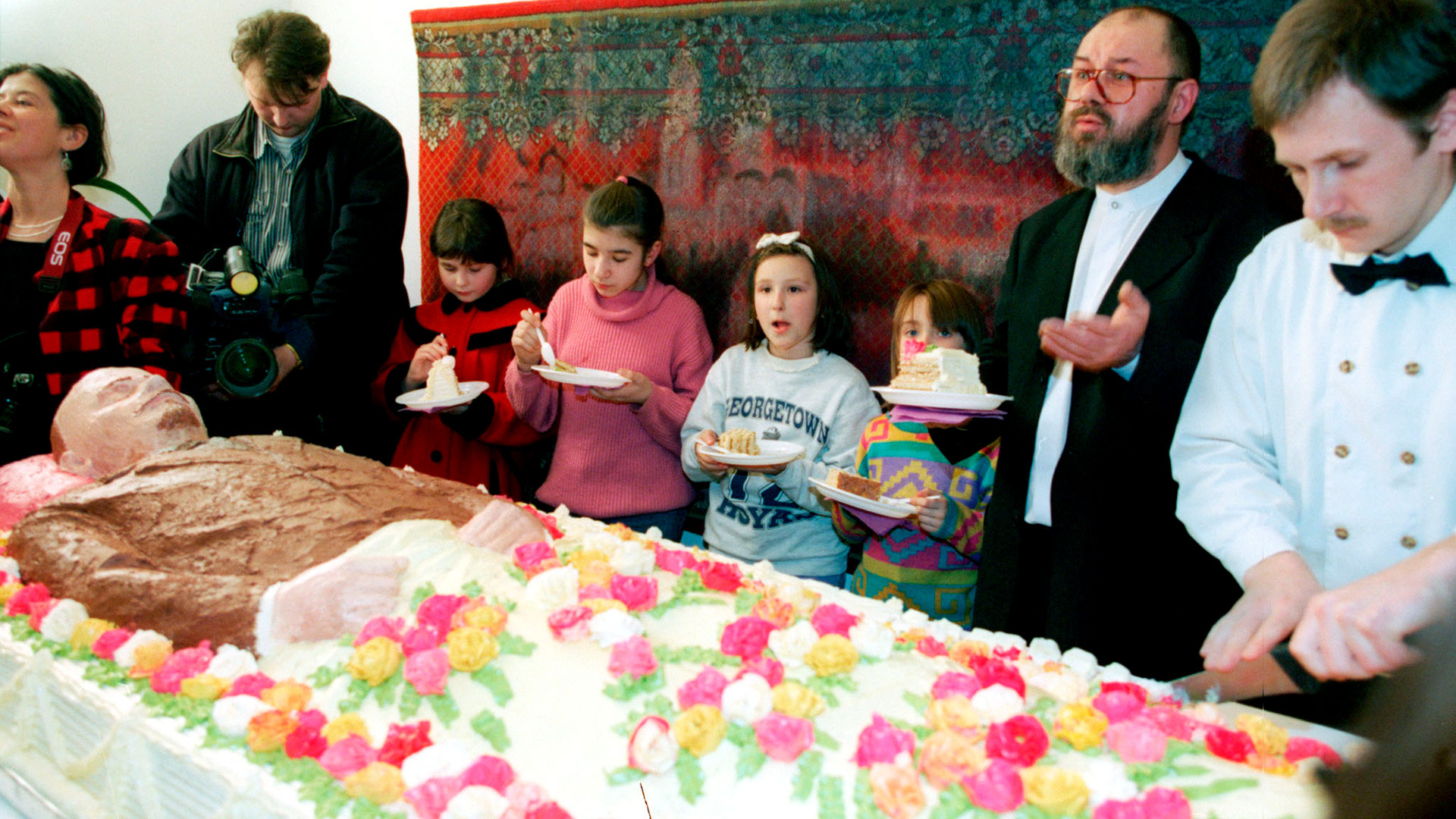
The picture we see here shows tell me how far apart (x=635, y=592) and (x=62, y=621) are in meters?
1.27

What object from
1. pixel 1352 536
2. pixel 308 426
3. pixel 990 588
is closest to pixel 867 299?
pixel 990 588

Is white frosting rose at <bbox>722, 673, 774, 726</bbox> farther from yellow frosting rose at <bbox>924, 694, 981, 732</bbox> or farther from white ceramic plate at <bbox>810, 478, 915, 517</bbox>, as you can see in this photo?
white ceramic plate at <bbox>810, 478, 915, 517</bbox>

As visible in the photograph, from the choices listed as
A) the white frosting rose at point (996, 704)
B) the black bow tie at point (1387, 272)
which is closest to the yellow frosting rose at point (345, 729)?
the white frosting rose at point (996, 704)

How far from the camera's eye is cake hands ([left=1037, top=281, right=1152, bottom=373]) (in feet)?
6.06

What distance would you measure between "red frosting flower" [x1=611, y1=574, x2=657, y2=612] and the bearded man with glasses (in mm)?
966

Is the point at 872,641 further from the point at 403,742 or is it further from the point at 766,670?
the point at 403,742

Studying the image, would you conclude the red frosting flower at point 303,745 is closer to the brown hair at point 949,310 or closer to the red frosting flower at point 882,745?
the red frosting flower at point 882,745

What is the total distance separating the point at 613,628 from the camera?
176 centimetres

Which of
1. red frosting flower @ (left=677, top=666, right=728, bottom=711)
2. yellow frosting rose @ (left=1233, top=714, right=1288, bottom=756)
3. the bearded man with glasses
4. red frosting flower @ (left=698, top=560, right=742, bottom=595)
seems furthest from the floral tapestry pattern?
red frosting flower @ (left=677, top=666, right=728, bottom=711)

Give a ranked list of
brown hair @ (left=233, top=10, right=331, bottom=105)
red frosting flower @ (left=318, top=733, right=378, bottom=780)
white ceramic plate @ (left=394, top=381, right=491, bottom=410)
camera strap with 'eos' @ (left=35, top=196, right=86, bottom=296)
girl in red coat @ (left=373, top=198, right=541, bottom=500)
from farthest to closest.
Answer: girl in red coat @ (left=373, top=198, right=541, bottom=500) < brown hair @ (left=233, top=10, right=331, bottom=105) < camera strap with 'eos' @ (left=35, top=196, right=86, bottom=296) < white ceramic plate @ (left=394, top=381, right=491, bottom=410) < red frosting flower @ (left=318, top=733, right=378, bottom=780)

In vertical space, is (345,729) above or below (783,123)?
below

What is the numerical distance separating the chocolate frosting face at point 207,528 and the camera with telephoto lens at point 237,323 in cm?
76

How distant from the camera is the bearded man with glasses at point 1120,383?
6.92 ft

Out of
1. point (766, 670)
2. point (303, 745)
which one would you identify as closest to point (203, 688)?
point (303, 745)
